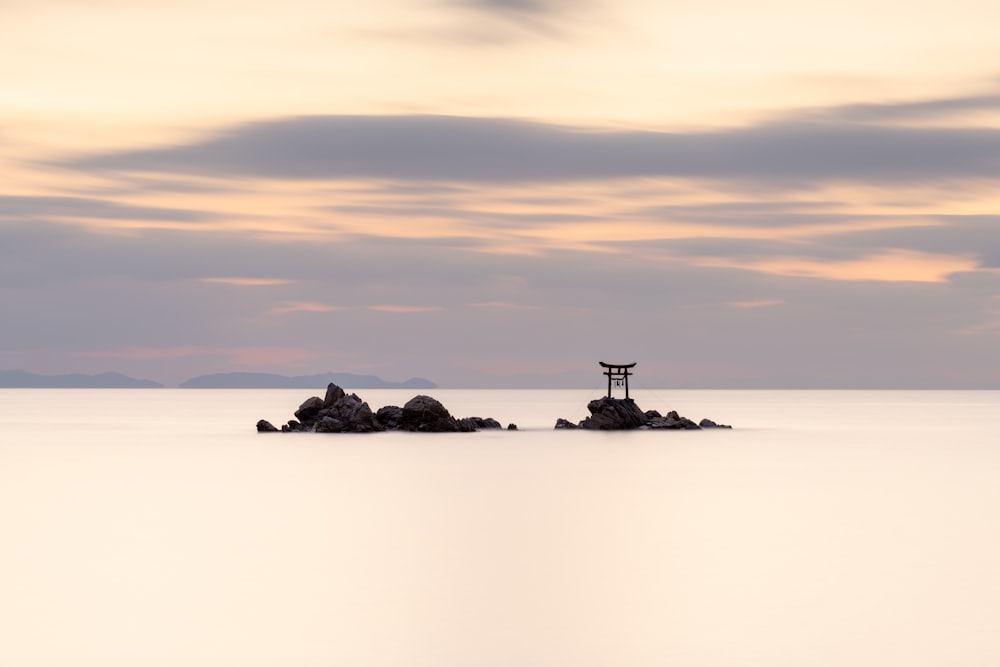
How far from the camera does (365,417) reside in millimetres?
99000

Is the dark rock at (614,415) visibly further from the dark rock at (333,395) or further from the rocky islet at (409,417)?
the dark rock at (333,395)

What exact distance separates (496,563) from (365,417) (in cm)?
6465

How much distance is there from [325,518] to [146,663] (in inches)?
901

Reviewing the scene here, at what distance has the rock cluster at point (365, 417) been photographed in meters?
99.3

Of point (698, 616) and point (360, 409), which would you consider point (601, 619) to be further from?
point (360, 409)

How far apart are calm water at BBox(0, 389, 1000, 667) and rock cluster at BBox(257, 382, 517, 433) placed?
2457cm

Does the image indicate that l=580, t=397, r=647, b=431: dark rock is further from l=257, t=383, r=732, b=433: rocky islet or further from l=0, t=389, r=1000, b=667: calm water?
l=0, t=389, r=1000, b=667: calm water

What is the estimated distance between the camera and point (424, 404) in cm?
10144

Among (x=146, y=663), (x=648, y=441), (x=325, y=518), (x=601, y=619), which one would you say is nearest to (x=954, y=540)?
(x=601, y=619)

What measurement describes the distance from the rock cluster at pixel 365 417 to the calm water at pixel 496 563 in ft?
80.6

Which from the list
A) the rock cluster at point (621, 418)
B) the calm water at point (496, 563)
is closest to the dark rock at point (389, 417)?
the rock cluster at point (621, 418)

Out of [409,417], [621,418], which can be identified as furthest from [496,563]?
[621,418]

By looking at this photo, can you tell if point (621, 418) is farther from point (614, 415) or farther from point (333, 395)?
point (333, 395)

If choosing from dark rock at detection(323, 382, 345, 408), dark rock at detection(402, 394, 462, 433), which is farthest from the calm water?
dark rock at detection(402, 394, 462, 433)
